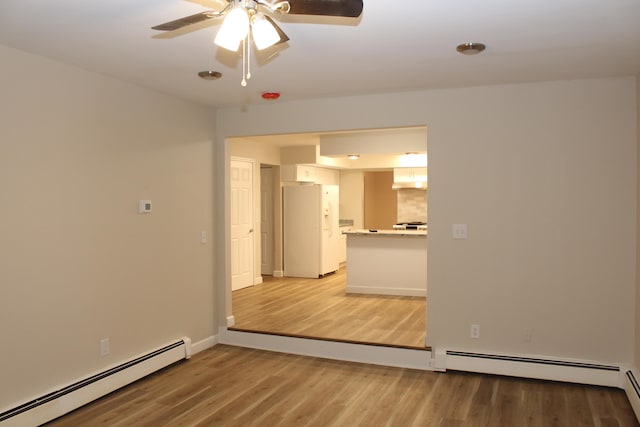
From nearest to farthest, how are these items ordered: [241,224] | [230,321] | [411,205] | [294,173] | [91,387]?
[91,387] → [230,321] → [241,224] → [294,173] → [411,205]

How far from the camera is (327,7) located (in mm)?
1921

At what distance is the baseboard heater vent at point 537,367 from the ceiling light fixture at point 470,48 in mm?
2467

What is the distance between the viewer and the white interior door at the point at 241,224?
24.5ft

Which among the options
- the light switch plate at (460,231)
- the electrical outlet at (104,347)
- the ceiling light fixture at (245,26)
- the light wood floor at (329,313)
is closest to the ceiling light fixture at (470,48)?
the ceiling light fixture at (245,26)

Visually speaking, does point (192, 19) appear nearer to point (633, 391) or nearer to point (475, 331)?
point (475, 331)

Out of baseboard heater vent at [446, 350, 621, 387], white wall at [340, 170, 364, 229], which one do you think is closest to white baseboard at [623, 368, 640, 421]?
baseboard heater vent at [446, 350, 621, 387]

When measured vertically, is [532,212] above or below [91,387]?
above

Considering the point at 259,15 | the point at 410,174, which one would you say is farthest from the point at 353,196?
the point at 259,15

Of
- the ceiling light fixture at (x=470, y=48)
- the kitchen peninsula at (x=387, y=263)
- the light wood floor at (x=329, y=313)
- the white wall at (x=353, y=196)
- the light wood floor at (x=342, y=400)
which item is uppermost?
the ceiling light fixture at (x=470, y=48)

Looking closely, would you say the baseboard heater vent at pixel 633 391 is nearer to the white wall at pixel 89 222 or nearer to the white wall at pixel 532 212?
the white wall at pixel 532 212

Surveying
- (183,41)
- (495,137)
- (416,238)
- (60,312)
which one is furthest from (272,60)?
(416,238)

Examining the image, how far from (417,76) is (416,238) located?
11.2ft

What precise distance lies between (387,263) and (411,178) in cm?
234

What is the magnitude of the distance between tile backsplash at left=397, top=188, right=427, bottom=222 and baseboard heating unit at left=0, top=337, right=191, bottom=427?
6112 millimetres
